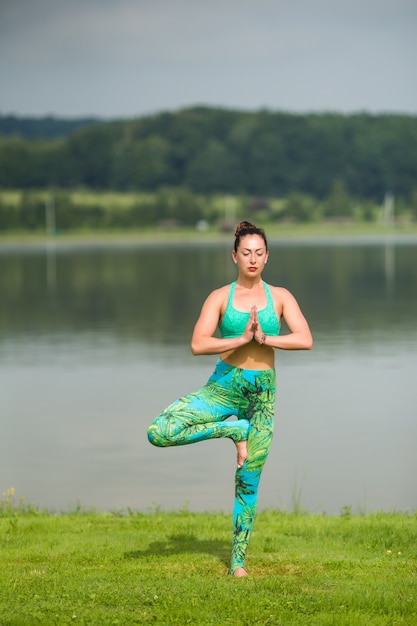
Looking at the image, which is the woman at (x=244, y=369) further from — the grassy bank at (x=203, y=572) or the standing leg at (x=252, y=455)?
the grassy bank at (x=203, y=572)

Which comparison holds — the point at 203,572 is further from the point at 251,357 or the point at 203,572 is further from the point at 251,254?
the point at 251,254

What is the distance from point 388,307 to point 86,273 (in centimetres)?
2642

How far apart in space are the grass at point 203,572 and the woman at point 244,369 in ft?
1.69

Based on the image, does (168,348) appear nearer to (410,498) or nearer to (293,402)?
(293,402)

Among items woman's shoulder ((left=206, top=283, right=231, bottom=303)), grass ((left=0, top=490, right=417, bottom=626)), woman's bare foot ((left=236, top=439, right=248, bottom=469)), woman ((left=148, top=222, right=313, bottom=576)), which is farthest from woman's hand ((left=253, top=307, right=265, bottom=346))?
grass ((left=0, top=490, right=417, bottom=626))

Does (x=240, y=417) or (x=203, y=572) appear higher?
(x=240, y=417)

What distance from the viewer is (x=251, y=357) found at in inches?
312

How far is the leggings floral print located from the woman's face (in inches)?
23.2

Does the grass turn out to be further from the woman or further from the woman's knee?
the woman's knee

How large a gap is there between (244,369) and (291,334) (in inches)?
13.8

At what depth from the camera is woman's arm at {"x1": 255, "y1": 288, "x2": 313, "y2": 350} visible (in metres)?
7.63

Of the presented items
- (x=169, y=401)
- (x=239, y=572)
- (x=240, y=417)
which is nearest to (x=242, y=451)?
(x=240, y=417)

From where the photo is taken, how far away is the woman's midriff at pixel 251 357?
7.90 meters

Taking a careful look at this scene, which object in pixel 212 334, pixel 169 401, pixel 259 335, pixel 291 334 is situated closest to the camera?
pixel 259 335
